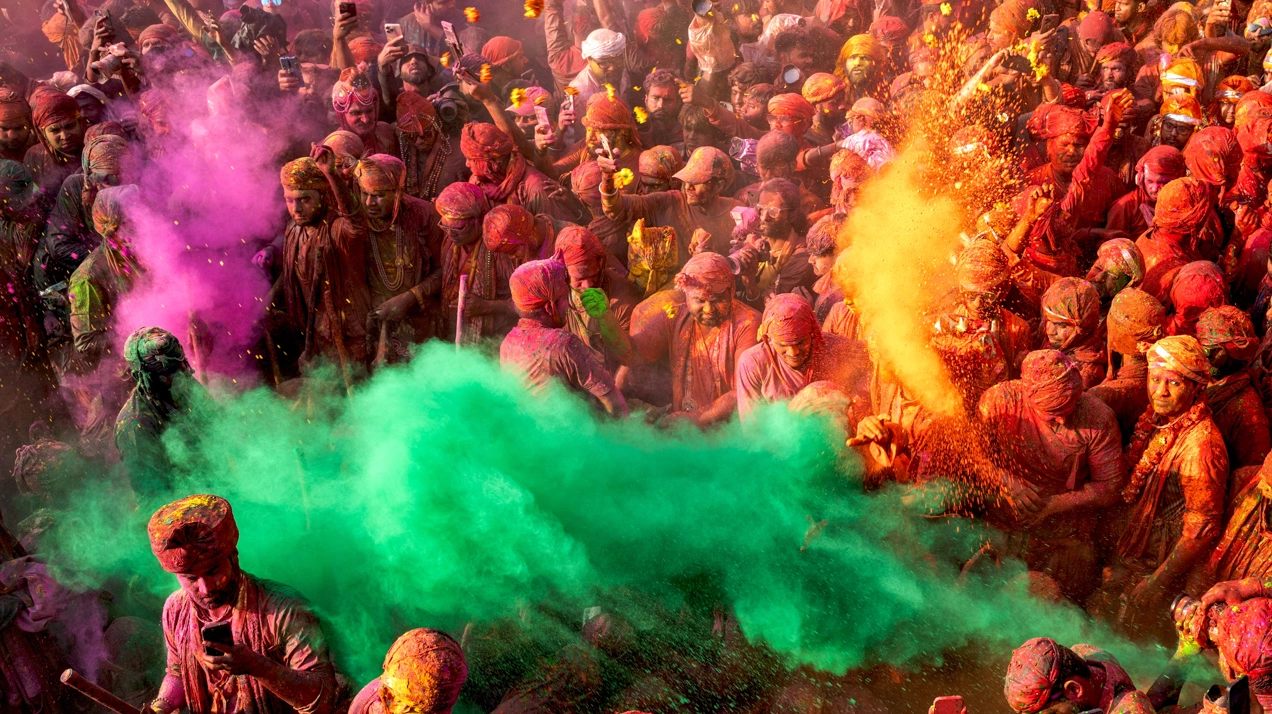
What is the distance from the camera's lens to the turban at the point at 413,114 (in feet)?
35.3

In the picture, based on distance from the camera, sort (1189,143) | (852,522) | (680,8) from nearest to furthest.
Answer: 1. (852,522)
2. (1189,143)
3. (680,8)

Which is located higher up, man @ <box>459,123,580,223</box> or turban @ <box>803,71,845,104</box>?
turban @ <box>803,71,845,104</box>

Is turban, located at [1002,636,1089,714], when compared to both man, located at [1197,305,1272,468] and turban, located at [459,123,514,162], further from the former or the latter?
turban, located at [459,123,514,162]

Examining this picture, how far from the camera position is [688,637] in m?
6.60

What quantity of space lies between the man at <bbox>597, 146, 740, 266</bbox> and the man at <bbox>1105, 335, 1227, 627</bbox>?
4.10m

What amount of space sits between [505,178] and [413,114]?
4.31 feet

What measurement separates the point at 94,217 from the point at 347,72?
9.32 ft

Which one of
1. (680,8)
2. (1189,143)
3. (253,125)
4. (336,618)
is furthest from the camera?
(680,8)

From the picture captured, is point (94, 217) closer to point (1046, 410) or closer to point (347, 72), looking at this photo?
point (347, 72)

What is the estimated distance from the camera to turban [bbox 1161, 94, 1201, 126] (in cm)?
952

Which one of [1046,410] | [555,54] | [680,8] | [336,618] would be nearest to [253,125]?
[555,54]

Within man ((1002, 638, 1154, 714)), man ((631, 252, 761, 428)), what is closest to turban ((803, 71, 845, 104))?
man ((631, 252, 761, 428))

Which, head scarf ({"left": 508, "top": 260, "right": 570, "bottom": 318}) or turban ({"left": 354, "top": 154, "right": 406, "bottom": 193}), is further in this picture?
turban ({"left": 354, "top": 154, "right": 406, "bottom": 193})

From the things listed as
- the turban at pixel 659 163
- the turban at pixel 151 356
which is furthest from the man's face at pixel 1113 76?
the turban at pixel 151 356
